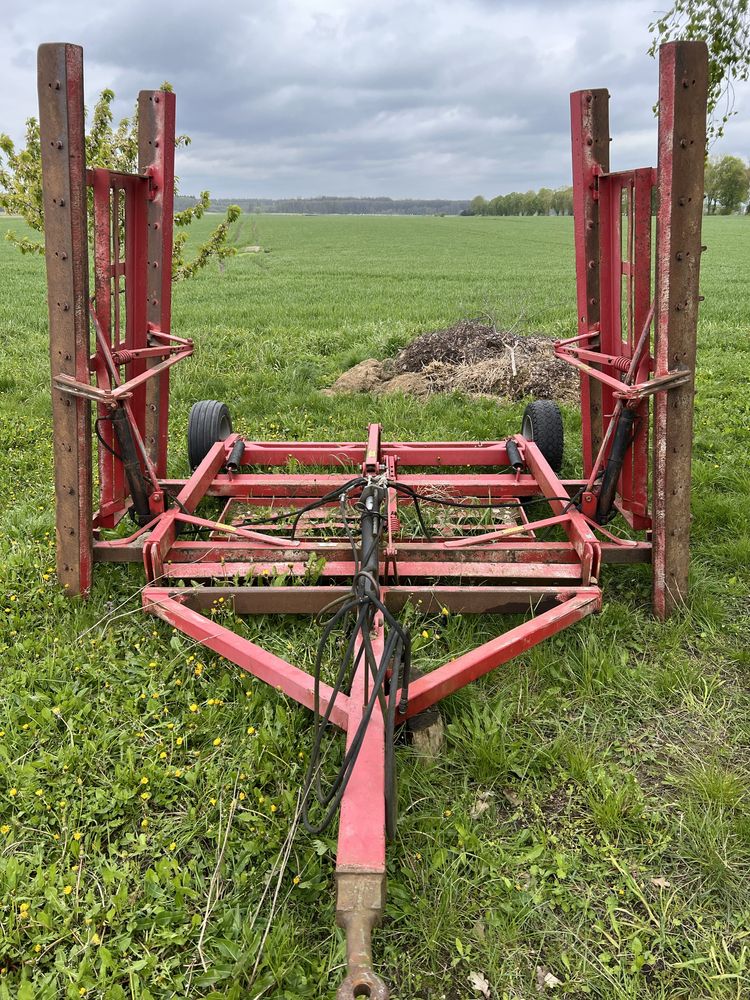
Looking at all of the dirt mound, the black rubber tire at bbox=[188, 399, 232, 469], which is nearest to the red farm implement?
the black rubber tire at bbox=[188, 399, 232, 469]

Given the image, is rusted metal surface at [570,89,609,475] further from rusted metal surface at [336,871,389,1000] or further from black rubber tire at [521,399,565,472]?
rusted metal surface at [336,871,389,1000]

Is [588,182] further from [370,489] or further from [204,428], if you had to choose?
[204,428]

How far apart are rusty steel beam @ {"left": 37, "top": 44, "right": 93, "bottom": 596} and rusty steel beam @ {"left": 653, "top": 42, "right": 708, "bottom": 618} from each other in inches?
110

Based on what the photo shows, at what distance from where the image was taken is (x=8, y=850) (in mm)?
2625

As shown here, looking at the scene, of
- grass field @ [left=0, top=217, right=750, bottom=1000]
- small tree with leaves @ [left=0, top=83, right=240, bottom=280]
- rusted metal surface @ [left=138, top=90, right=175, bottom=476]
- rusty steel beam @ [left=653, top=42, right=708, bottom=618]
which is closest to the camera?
grass field @ [left=0, top=217, right=750, bottom=1000]

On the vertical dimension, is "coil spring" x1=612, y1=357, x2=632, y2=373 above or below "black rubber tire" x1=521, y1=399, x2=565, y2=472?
above

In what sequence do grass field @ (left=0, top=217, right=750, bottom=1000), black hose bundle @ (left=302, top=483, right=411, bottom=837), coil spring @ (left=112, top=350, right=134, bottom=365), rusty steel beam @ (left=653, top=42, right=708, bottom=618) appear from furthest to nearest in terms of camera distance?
coil spring @ (left=112, top=350, right=134, bottom=365) < rusty steel beam @ (left=653, top=42, right=708, bottom=618) < black hose bundle @ (left=302, top=483, right=411, bottom=837) < grass field @ (left=0, top=217, right=750, bottom=1000)

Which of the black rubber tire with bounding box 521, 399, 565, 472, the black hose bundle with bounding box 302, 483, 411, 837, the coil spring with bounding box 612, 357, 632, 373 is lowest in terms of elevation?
the black hose bundle with bounding box 302, 483, 411, 837

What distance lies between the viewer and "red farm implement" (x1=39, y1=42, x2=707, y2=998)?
3.06 metres

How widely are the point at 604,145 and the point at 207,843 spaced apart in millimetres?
4422

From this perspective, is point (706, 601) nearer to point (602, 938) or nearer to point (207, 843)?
point (602, 938)

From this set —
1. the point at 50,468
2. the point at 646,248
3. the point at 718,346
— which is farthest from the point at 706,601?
the point at 718,346

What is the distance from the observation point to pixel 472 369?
855 centimetres

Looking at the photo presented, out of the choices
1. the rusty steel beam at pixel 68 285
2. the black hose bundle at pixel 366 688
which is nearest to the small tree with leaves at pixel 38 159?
the rusty steel beam at pixel 68 285
